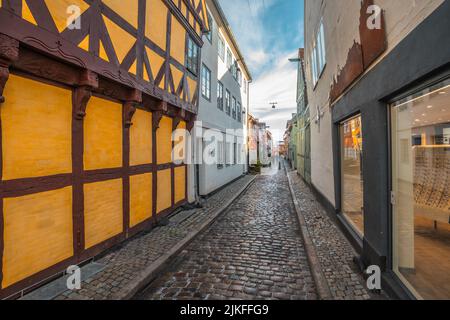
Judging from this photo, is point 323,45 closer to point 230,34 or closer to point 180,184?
point 180,184

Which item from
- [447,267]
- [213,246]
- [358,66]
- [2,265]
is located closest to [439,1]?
[358,66]

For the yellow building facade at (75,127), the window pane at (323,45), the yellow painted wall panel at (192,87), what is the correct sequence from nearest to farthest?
the yellow building facade at (75,127), the window pane at (323,45), the yellow painted wall panel at (192,87)

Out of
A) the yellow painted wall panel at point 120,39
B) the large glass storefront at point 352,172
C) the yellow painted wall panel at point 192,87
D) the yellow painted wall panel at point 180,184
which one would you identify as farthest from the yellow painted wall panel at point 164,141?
the large glass storefront at point 352,172

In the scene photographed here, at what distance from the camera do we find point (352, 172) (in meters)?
5.65

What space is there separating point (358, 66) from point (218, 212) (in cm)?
587

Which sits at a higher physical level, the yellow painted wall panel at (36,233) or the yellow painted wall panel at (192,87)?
the yellow painted wall panel at (192,87)

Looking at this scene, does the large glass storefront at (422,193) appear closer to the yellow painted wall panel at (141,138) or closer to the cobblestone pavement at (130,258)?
the cobblestone pavement at (130,258)

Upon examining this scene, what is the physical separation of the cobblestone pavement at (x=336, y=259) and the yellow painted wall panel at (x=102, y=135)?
4.67 meters

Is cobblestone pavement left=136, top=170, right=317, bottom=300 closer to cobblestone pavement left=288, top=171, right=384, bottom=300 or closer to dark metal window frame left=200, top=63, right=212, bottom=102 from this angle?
cobblestone pavement left=288, top=171, right=384, bottom=300

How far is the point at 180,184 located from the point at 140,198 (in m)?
2.44

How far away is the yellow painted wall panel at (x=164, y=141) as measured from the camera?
22.7 ft

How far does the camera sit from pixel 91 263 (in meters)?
4.33

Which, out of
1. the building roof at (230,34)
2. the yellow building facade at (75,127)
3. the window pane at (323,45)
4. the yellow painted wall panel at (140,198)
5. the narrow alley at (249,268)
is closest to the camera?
the yellow building facade at (75,127)

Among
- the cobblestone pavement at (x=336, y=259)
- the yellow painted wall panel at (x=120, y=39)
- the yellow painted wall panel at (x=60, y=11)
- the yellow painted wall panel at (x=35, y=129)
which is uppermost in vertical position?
the yellow painted wall panel at (x=120, y=39)
